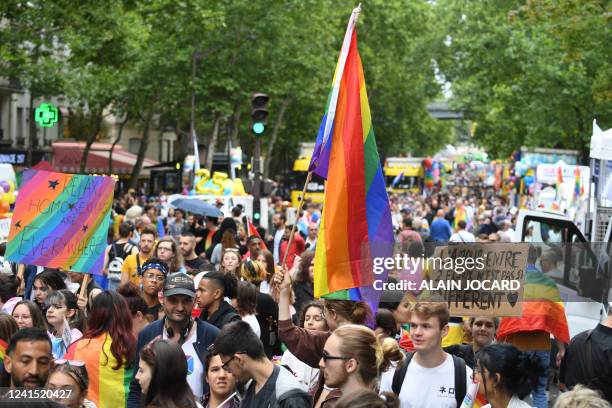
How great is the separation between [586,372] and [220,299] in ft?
8.26

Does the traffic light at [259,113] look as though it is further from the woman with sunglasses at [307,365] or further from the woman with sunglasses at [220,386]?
the woman with sunglasses at [220,386]

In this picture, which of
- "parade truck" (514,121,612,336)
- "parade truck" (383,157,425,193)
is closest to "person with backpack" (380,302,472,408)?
"parade truck" (514,121,612,336)

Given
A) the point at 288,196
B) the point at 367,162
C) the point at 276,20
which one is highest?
the point at 276,20

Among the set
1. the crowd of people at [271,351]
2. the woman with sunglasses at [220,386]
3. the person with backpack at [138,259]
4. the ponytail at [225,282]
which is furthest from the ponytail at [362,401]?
the person with backpack at [138,259]

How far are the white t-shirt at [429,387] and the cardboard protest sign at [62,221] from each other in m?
4.93

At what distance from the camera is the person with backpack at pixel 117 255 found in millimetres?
12648

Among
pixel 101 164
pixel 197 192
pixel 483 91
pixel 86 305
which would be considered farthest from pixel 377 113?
pixel 86 305

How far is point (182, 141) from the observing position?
6638 cm

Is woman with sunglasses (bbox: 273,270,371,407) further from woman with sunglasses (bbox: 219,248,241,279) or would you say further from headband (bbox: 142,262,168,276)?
woman with sunglasses (bbox: 219,248,241,279)

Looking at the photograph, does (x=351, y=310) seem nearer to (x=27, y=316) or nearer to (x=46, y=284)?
(x=27, y=316)

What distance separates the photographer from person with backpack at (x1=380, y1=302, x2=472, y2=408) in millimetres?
6355

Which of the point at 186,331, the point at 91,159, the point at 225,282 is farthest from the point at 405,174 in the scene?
the point at 186,331

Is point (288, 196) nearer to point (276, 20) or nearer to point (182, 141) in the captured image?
point (182, 141)

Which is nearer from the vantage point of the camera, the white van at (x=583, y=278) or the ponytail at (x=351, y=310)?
the ponytail at (x=351, y=310)
